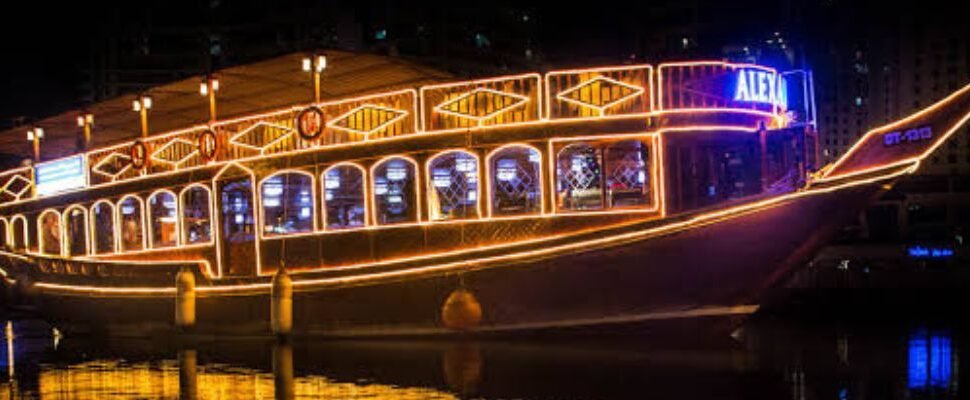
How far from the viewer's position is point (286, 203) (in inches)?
624

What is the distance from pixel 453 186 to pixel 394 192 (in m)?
1.11

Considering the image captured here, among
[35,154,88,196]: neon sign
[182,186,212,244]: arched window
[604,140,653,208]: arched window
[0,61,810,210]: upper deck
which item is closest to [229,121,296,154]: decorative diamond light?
[0,61,810,210]: upper deck

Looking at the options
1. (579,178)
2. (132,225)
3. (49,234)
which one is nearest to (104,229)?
(132,225)

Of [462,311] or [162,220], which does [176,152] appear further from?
[462,311]

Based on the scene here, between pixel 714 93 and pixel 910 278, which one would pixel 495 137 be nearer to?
pixel 714 93

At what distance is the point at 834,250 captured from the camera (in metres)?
29.7

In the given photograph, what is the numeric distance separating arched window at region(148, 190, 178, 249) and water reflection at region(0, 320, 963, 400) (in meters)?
2.60

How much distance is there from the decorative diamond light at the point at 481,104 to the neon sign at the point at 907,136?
178 inches

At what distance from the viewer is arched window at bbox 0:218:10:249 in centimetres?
2122

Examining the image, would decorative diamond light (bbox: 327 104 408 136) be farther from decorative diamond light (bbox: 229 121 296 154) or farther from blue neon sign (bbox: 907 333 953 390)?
blue neon sign (bbox: 907 333 953 390)

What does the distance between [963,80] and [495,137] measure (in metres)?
48.7

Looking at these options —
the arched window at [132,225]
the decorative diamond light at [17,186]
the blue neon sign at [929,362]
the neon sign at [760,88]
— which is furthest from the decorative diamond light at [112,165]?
the blue neon sign at [929,362]

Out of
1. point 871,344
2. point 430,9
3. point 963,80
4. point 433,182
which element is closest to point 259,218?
point 433,182

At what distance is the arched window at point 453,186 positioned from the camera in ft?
45.0
